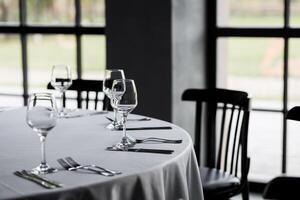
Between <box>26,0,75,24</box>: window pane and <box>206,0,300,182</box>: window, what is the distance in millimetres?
1085

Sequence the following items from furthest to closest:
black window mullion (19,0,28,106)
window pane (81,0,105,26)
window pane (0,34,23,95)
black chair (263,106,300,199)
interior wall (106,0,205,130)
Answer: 1. window pane (0,34,23,95)
2. black window mullion (19,0,28,106)
3. window pane (81,0,105,26)
4. interior wall (106,0,205,130)
5. black chair (263,106,300,199)

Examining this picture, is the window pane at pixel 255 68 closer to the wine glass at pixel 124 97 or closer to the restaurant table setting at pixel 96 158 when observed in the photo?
the restaurant table setting at pixel 96 158

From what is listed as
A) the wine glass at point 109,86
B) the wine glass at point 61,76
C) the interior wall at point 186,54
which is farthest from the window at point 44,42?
the wine glass at point 109,86

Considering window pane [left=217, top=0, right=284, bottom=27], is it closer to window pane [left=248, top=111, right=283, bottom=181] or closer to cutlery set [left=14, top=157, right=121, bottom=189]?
window pane [left=248, top=111, right=283, bottom=181]

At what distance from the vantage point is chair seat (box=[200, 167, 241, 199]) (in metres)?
3.21

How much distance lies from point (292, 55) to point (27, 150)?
240cm

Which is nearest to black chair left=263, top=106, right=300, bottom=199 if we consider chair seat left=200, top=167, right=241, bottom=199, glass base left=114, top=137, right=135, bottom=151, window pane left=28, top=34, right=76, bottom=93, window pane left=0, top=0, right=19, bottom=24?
glass base left=114, top=137, right=135, bottom=151

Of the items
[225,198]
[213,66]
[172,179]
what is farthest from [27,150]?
[213,66]

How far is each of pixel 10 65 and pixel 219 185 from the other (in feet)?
8.77

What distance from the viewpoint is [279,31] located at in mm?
4422

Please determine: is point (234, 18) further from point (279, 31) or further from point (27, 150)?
point (27, 150)

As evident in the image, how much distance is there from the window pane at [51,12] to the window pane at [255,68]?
3.88 ft

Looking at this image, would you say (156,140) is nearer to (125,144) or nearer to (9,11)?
(125,144)

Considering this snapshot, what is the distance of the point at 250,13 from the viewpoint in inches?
180
